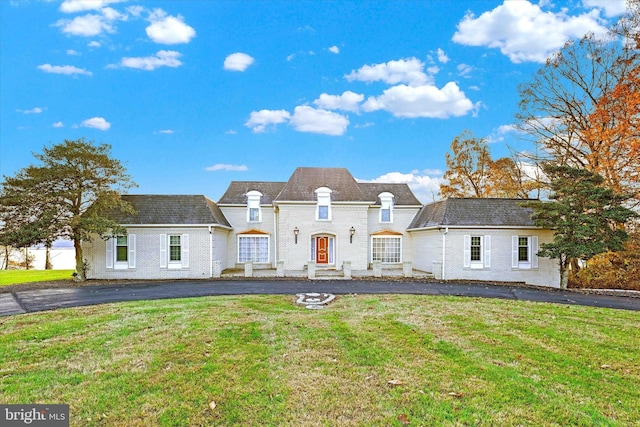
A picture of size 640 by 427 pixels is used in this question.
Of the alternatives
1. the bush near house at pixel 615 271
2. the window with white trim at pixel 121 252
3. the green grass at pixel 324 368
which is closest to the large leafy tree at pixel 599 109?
the bush near house at pixel 615 271

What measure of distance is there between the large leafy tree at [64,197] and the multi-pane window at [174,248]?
273 cm

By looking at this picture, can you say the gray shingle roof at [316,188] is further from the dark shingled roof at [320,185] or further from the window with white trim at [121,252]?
the window with white trim at [121,252]

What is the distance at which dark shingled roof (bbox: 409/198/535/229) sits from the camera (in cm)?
2145

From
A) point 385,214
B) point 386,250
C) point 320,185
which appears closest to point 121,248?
point 320,185

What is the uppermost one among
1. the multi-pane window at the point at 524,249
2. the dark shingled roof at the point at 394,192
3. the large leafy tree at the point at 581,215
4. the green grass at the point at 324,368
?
the dark shingled roof at the point at 394,192

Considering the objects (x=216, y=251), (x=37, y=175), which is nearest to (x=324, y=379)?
(x=216, y=251)

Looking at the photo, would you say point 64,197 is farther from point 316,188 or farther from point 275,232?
point 316,188

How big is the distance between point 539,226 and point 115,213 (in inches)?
979

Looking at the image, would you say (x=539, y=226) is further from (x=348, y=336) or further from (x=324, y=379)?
(x=324, y=379)

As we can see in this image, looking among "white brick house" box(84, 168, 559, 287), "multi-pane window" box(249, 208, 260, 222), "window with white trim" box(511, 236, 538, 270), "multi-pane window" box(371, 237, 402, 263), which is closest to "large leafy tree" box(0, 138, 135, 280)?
"white brick house" box(84, 168, 559, 287)

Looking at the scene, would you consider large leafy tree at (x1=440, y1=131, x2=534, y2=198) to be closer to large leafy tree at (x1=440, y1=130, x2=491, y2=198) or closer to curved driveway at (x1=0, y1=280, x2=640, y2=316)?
large leafy tree at (x1=440, y1=130, x2=491, y2=198)

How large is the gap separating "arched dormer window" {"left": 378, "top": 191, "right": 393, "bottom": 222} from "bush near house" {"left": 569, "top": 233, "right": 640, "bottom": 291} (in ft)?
38.8

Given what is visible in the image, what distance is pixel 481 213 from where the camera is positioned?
72.1ft

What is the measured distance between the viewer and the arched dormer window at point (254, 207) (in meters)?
25.8
